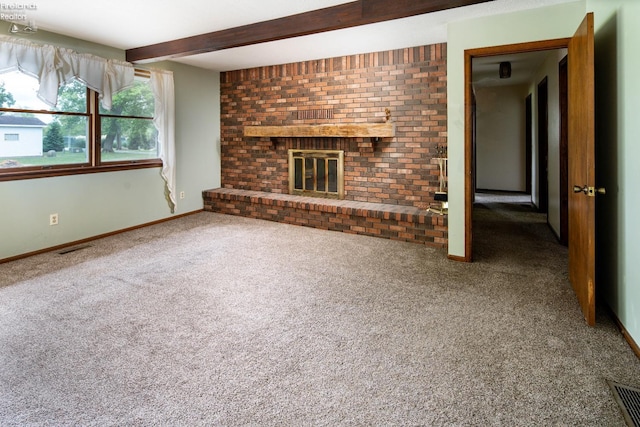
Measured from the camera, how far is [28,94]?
3.82 m

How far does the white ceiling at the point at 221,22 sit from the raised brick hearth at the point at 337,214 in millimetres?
1862

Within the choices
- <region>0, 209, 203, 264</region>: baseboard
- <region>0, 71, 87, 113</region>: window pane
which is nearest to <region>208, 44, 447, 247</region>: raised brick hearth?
<region>0, 209, 203, 264</region>: baseboard

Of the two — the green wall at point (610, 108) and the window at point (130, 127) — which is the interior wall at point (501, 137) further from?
the window at point (130, 127)

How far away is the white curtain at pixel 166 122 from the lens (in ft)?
16.8

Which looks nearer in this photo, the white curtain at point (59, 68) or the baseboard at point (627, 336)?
the baseboard at point (627, 336)

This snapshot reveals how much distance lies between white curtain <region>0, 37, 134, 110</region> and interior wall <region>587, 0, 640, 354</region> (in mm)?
4595

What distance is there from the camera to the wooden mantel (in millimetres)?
4750

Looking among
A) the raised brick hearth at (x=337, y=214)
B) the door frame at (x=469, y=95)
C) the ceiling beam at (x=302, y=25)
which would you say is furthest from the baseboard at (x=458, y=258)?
the ceiling beam at (x=302, y=25)

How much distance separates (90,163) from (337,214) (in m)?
2.88

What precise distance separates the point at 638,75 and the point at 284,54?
3.87 meters

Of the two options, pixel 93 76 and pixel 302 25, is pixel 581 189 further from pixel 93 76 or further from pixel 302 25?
pixel 93 76

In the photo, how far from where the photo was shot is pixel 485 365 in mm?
1959

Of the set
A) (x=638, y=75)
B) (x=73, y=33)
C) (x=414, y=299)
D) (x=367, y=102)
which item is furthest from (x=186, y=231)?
(x=638, y=75)

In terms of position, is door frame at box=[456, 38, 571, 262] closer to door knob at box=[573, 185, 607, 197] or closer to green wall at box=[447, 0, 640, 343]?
green wall at box=[447, 0, 640, 343]
